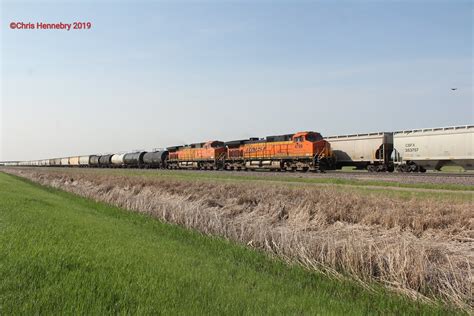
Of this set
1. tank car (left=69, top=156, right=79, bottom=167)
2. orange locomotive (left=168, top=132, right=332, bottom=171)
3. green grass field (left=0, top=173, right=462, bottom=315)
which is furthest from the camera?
tank car (left=69, top=156, right=79, bottom=167)

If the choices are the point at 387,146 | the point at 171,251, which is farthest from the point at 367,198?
the point at 387,146

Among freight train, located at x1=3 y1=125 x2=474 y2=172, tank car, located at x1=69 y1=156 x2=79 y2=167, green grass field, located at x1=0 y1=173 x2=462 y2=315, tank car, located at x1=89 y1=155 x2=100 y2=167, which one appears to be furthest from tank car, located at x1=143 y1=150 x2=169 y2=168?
green grass field, located at x1=0 y1=173 x2=462 y2=315

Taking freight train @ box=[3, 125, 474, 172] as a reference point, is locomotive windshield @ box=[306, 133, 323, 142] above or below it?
above

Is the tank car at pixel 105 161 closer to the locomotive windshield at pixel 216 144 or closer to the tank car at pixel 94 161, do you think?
the tank car at pixel 94 161

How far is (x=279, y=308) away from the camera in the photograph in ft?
18.6

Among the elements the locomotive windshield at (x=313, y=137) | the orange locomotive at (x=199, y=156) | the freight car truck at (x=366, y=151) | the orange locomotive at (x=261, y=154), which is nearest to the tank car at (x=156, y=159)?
the orange locomotive at (x=199, y=156)

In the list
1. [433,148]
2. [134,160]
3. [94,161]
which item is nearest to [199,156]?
[134,160]

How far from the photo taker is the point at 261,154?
49.1 meters

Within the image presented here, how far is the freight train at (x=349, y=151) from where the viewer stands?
3453 centimetres

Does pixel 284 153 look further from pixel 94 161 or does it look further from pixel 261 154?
pixel 94 161

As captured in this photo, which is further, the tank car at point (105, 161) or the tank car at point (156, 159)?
the tank car at point (105, 161)

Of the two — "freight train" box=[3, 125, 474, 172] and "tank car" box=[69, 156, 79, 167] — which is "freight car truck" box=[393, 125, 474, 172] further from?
"tank car" box=[69, 156, 79, 167]

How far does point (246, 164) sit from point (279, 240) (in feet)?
134

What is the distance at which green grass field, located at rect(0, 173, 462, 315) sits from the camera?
5.52 metres
